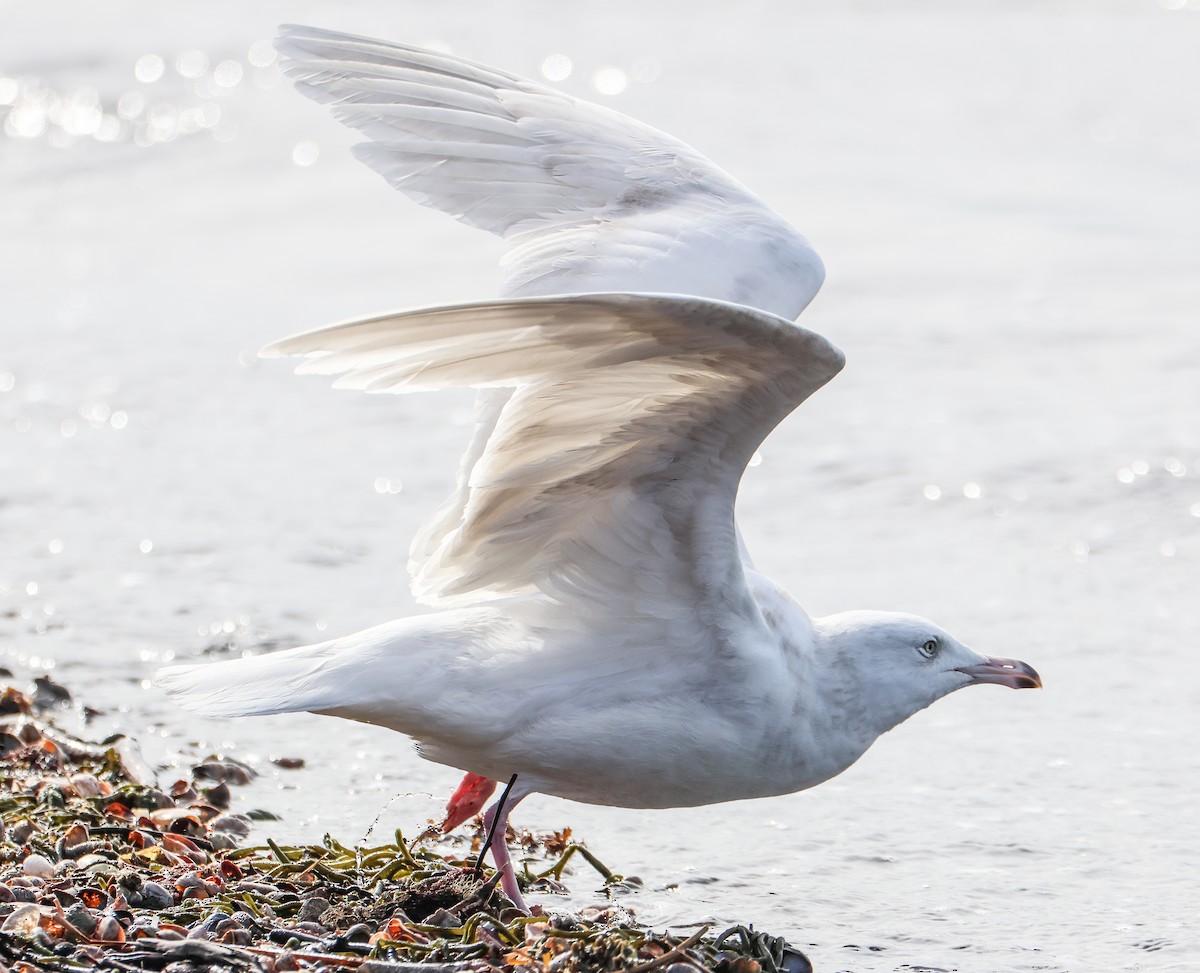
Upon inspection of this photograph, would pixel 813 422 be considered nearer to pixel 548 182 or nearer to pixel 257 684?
pixel 548 182

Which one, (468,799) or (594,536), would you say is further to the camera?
(468,799)

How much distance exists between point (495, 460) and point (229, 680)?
0.88 meters

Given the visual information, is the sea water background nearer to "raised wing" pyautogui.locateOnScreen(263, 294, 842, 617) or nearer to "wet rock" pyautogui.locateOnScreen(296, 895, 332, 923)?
"raised wing" pyautogui.locateOnScreen(263, 294, 842, 617)

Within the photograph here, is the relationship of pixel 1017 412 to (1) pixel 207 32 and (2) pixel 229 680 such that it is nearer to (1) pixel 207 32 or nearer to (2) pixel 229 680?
(2) pixel 229 680

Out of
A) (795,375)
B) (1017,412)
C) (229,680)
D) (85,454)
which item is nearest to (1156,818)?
(795,375)

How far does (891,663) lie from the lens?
493 cm

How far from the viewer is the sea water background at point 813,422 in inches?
222

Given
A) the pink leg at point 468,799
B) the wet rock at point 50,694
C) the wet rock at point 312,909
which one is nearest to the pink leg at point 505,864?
the pink leg at point 468,799

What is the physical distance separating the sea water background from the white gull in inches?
11.5

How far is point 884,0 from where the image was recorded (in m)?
19.0

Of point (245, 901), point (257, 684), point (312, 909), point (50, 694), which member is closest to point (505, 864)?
point (312, 909)

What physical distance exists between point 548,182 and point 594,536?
4.92ft

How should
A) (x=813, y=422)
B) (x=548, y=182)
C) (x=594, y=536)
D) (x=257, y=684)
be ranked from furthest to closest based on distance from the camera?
1. (x=813, y=422)
2. (x=548, y=182)
3. (x=594, y=536)
4. (x=257, y=684)

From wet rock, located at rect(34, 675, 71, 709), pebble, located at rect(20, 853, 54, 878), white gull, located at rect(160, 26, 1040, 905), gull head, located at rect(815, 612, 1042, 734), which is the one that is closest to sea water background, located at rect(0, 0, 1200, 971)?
wet rock, located at rect(34, 675, 71, 709)
